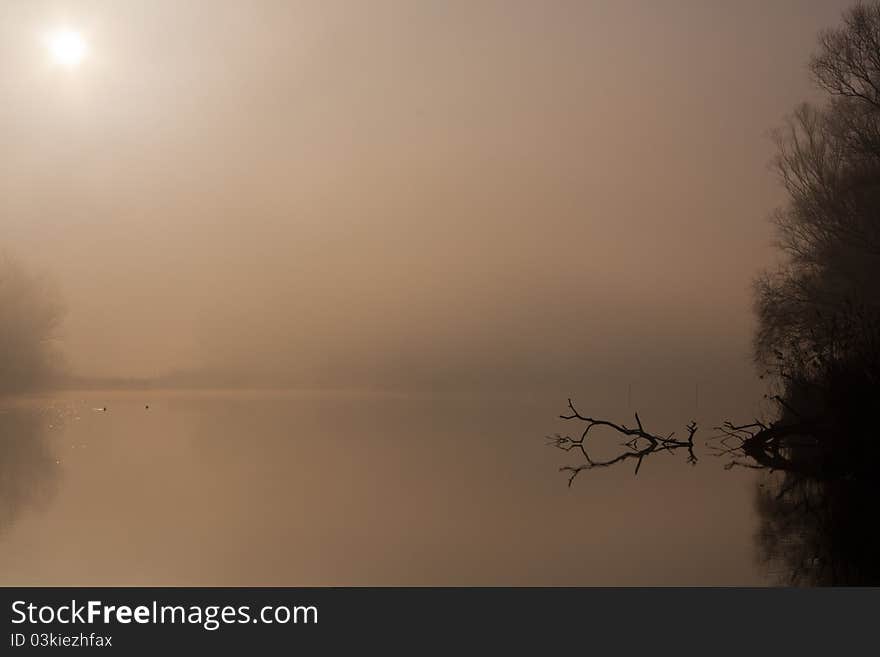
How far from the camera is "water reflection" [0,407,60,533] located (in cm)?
913

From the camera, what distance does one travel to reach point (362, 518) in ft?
28.2

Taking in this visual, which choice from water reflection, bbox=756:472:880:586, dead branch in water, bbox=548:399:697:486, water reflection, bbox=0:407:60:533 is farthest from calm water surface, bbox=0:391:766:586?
dead branch in water, bbox=548:399:697:486

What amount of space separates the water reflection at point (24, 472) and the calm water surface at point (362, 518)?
4cm

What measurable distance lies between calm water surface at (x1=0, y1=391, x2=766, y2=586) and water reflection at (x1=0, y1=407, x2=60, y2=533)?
0.12ft

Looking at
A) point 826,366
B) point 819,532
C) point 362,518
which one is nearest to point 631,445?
point 826,366

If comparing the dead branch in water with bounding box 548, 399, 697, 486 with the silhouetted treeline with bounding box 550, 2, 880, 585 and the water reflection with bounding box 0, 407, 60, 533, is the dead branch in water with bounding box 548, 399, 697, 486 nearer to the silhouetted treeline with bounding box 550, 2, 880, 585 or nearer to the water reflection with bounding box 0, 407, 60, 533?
the silhouetted treeline with bounding box 550, 2, 880, 585

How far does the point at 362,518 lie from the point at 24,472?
5.49 metres

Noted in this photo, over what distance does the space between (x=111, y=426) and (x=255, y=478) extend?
13287 mm

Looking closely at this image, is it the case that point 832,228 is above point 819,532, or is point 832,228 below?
above

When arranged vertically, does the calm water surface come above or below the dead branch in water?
below

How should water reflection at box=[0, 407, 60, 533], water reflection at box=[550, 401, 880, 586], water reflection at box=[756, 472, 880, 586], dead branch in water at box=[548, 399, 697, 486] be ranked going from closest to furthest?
water reflection at box=[756, 472, 880, 586] < water reflection at box=[550, 401, 880, 586] < water reflection at box=[0, 407, 60, 533] < dead branch in water at box=[548, 399, 697, 486]

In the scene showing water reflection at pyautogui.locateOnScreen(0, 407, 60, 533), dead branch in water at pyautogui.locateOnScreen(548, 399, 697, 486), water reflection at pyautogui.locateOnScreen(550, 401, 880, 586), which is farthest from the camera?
dead branch in water at pyautogui.locateOnScreen(548, 399, 697, 486)

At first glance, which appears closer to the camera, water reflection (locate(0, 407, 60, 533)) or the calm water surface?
the calm water surface

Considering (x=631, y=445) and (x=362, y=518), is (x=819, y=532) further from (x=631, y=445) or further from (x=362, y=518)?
(x=631, y=445)
